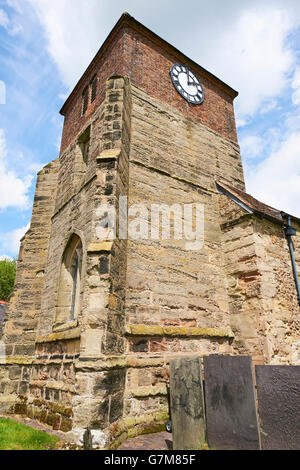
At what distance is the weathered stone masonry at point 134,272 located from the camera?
5.38 meters

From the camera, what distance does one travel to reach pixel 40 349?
25.5 ft

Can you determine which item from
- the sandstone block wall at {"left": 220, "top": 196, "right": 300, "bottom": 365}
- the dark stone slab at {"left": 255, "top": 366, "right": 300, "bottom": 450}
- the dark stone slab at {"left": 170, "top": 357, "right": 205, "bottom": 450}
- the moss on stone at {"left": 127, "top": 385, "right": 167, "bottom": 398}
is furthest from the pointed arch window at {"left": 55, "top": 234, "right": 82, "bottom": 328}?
the dark stone slab at {"left": 255, "top": 366, "right": 300, "bottom": 450}

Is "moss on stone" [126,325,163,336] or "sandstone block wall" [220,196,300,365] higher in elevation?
"sandstone block wall" [220,196,300,365]

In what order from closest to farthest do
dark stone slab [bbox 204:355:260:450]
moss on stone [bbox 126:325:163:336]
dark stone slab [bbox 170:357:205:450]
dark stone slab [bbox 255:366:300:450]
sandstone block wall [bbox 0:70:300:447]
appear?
dark stone slab [bbox 255:366:300:450], dark stone slab [bbox 204:355:260:450], dark stone slab [bbox 170:357:205:450], sandstone block wall [bbox 0:70:300:447], moss on stone [bbox 126:325:163:336]

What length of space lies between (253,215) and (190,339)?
11.3ft

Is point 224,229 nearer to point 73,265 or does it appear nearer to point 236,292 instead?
point 236,292

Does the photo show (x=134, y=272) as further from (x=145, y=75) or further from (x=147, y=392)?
(x=145, y=75)

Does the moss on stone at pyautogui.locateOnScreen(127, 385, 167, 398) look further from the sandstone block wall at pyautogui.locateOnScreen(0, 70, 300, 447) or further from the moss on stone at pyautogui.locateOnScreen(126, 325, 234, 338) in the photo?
the moss on stone at pyautogui.locateOnScreen(126, 325, 234, 338)

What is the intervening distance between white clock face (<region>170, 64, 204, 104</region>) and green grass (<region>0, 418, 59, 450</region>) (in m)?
9.96

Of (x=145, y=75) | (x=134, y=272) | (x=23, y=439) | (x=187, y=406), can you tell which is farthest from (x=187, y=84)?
(x=23, y=439)

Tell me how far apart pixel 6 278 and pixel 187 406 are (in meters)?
27.9

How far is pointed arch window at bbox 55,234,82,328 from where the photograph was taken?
7.53 meters

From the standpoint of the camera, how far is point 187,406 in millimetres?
4473

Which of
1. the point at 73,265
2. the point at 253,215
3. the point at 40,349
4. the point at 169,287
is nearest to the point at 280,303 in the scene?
the point at 253,215
